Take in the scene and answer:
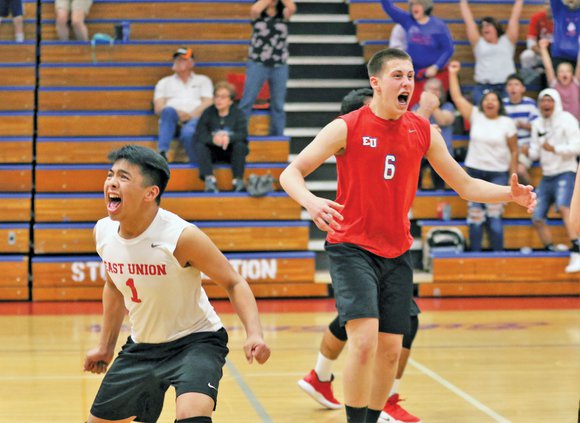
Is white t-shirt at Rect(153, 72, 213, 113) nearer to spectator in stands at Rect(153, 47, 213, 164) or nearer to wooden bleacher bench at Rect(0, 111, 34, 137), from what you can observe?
spectator in stands at Rect(153, 47, 213, 164)

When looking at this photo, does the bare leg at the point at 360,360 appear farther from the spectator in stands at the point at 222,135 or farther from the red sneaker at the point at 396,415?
the spectator in stands at the point at 222,135

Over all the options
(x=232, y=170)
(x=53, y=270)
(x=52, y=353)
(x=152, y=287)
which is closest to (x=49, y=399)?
(x=52, y=353)

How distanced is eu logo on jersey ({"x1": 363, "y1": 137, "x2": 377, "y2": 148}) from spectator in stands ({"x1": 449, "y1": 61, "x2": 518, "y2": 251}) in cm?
637

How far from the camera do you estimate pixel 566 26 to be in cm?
1262

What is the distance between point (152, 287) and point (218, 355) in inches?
16.2

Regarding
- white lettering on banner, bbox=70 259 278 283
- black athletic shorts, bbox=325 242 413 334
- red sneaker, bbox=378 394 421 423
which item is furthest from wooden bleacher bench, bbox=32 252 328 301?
black athletic shorts, bbox=325 242 413 334

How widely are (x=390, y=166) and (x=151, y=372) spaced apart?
160 cm

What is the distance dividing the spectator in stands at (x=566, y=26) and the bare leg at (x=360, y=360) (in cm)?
858

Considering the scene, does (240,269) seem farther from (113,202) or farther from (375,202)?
(113,202)

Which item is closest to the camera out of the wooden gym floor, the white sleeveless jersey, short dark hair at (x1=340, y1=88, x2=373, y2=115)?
the white sleeveless jersey

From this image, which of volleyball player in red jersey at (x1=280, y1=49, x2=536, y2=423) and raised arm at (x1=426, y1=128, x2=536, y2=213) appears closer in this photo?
volleyball player in red jersey at (x1=280, y1=49, x2=536, y2=423)

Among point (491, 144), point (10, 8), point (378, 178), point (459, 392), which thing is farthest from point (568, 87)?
point (378, 178)

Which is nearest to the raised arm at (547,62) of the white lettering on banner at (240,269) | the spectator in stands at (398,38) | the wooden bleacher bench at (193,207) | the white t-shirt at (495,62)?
the white t-shirt at (495,62)

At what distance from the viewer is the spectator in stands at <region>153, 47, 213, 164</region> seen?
39.3 ft
